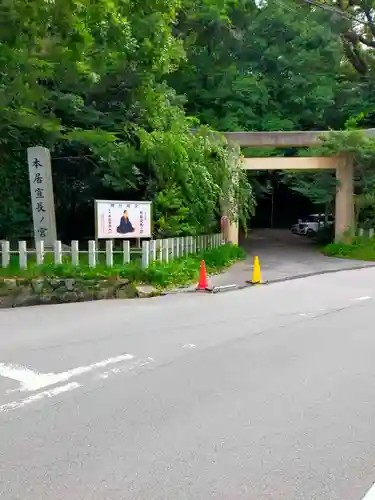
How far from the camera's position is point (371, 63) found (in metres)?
33.1

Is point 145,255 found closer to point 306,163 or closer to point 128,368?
point 128,368

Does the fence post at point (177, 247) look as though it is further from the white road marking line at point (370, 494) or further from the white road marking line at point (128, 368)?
the white road marking line at point (370, 494)

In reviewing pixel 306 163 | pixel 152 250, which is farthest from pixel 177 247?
pixel 306 163

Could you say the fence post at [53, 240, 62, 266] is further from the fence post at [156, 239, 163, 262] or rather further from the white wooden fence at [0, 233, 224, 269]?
the fence post at [156, 239, 163, 262]

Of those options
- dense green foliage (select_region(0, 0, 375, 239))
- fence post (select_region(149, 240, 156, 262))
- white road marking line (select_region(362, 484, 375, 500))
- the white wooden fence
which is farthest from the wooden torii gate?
white road marking line (select_region(362, 484, 375, 500))

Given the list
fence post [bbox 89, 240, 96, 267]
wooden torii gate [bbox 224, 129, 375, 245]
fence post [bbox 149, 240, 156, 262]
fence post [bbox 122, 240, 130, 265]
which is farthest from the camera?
wooden torii gate [bbox 224, 129, 375, 245]

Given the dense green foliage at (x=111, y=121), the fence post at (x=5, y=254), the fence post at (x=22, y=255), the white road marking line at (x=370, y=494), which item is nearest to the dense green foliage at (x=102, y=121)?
the dense green foliage at (x=111, y=121)

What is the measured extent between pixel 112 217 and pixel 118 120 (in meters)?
5.56

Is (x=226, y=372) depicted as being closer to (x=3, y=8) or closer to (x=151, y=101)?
(x=3, y=8)

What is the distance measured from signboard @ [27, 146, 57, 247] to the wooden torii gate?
29.2ft

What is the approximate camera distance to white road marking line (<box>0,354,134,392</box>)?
514cm

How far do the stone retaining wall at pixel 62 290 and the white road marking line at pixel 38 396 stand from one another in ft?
19.4

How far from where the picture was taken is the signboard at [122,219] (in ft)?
39.3

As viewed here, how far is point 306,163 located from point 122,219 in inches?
464
